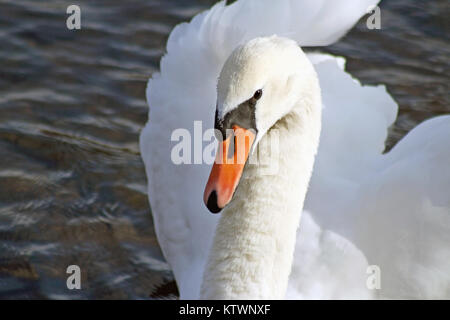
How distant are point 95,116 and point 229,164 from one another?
365 cm

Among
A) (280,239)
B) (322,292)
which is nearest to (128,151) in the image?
(322,292)

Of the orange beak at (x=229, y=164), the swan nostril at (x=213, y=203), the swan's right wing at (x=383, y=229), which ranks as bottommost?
the swan's right wing at (x=383, y=229)

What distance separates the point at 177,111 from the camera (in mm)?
5422

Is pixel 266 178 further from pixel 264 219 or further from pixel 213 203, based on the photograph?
pixel 213 203

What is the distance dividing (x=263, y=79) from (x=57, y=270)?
254 cm

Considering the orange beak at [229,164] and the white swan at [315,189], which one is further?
the white swan at [315,189]

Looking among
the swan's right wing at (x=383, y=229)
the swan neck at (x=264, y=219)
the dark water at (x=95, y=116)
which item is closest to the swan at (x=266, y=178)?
the swan neck at (x=264, y=219)

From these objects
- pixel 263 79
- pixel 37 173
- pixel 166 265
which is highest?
pixel 263 79

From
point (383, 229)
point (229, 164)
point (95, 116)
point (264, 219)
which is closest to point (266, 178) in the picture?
point (264, 219)

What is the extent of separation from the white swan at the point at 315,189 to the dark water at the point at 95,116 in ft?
1.08

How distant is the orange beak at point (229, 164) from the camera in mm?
3049

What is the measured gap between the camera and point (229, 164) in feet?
10.1

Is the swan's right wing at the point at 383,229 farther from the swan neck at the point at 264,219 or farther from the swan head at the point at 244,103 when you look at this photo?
the swan head at the point at 244,103

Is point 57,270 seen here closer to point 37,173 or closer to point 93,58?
point 37,173
